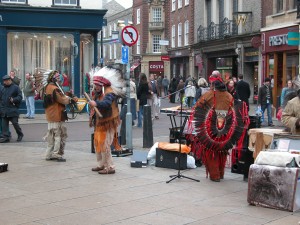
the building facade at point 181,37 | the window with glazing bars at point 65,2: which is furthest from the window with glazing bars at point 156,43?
the window with glazing bars at point 65,2

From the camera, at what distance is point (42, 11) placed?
72.1 feet

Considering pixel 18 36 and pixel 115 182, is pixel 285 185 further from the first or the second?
pixel 18 36

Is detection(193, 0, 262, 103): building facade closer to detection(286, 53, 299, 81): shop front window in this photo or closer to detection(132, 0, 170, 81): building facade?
detection(286, 53, 299, 81): shop front window

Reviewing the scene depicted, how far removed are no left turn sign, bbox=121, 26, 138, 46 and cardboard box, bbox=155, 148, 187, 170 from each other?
3.57 m

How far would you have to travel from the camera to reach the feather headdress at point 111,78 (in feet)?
31.0

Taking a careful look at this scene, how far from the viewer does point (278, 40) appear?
27.8m

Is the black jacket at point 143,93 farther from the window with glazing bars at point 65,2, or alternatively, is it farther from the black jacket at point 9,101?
the window with glazing bars at point 65,2

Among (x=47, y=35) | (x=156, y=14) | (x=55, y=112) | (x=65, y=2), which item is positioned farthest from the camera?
(x=156, y=14)

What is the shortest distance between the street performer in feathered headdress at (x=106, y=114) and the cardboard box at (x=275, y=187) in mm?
3090

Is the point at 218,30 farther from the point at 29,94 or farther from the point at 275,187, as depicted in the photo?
the point at 275,187

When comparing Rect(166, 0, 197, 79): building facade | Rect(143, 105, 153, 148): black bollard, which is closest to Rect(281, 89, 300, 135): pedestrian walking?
Rect(143, 105, 153, 148): black bollard

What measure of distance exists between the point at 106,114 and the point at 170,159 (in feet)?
5.27

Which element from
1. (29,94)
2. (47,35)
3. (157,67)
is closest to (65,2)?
(47,35)

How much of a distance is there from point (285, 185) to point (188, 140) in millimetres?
3792
